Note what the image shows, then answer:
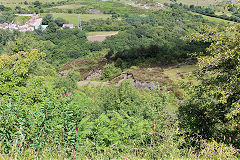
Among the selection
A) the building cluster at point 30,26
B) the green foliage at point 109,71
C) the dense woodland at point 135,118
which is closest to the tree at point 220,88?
the dense woodland at point 135,118

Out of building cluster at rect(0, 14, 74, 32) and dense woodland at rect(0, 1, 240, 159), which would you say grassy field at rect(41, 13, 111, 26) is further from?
dense woodland at rect(0, 1, 240, 159)

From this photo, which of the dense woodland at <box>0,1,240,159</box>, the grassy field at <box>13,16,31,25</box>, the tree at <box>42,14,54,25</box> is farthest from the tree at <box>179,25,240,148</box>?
the grassy field at <box>13,16,31,25</box>

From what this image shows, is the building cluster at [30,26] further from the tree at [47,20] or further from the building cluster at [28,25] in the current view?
the tree at [47,20]

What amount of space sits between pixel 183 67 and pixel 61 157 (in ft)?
120

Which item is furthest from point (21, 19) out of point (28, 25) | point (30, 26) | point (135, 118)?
point (135, 118)

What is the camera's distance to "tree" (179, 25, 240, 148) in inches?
239

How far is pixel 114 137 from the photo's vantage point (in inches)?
168

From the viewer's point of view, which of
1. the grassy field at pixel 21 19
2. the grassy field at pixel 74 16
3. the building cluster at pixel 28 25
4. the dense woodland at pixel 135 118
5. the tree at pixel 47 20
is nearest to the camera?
the dense woodland at pixel 135 118

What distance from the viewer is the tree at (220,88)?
608cm

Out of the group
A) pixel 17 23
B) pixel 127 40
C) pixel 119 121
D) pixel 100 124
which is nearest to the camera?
pixel 100 124

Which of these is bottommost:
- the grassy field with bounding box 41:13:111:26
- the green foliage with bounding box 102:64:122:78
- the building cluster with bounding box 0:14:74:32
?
the grassy field with bounding box 41:13:111:26

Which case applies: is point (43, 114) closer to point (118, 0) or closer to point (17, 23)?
point (17, 23)

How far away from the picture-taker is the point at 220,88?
624 centimetres

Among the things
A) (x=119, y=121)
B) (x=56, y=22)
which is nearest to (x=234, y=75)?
(x=119, y=121)
